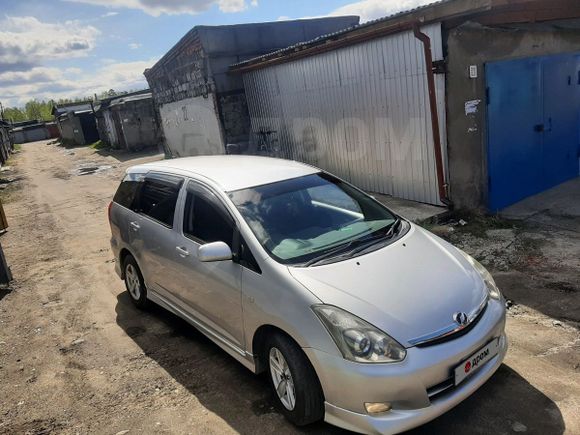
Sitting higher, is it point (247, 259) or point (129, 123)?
point (129, 123)

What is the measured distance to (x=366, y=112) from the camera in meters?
8.58

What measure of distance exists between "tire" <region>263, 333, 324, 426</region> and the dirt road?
178mm

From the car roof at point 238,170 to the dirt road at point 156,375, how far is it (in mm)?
1604

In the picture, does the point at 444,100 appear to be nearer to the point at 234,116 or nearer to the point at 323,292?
the point at 323,292

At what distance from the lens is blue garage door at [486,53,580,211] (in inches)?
281

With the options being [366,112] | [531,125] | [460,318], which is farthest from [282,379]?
[531,125]

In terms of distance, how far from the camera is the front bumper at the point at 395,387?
263 cm

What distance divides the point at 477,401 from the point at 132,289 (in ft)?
12.8

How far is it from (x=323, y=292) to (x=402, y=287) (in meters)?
0.53

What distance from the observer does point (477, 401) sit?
323 centimetres

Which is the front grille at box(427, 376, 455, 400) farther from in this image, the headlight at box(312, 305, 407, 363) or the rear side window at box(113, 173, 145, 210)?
the rear side window at box(113, 173, 145, 210)

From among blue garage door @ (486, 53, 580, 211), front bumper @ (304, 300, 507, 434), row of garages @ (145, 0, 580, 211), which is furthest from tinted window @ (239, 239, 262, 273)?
blue garage door @ (486, 53, 580, 211)

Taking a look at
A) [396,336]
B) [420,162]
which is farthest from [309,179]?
[420,162]

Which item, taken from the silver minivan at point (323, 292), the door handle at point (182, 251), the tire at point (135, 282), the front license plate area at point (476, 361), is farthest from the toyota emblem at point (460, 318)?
the tire at point (135, 282)
